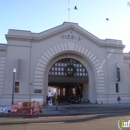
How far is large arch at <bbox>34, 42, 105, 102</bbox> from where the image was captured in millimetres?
25578

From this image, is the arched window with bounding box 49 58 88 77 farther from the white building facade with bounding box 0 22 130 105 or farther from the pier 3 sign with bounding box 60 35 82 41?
the pier 3 sign with bounding box 60 35 82 41

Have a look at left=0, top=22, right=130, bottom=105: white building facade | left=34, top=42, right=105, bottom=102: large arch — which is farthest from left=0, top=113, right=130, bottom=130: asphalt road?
left=34, top=42, right=105, bottom=102: large arch

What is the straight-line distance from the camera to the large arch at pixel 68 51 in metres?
25.6

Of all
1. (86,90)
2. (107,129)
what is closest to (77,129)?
(107,129)

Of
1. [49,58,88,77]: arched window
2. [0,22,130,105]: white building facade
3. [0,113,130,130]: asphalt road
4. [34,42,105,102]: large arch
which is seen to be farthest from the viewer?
[49,58,88,77]: arched window

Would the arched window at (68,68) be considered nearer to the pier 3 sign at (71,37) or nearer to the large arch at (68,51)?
the large arch at (68,51)

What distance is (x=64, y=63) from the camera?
28.9 metres

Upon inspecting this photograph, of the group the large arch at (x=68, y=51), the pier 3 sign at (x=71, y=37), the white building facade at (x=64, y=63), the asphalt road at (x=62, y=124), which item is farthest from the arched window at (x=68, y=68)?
the asphalt road at (x=62, y=124)

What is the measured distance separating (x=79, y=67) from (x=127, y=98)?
10.8 meters

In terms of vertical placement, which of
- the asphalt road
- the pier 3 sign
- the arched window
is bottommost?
the asphalt road

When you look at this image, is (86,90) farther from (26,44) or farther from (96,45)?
(26,44)

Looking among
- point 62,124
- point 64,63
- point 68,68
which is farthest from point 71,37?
point 62,124

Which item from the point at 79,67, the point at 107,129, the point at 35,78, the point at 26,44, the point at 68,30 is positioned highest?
the point at 68,30

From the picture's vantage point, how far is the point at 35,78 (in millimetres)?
25281
